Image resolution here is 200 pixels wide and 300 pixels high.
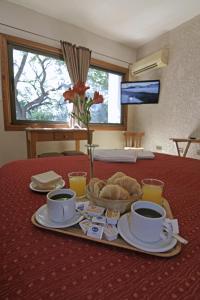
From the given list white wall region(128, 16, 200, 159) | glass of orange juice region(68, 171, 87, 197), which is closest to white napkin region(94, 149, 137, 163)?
glass of orange juice region(68, 171, 87, 197)

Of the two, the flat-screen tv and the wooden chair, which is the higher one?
the flat-screen tv

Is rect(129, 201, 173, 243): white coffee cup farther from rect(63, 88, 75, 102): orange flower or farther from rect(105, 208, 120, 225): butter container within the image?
rect(63, 88, 75, 102): orange flower

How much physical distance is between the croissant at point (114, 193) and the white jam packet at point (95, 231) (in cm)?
10

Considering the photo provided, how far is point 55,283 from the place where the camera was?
325mm

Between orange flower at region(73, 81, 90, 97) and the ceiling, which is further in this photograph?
the ceiling

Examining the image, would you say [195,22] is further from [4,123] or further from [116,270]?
[116,270]

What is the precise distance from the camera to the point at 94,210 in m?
0.53

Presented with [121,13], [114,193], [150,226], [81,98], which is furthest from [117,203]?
[121,13]

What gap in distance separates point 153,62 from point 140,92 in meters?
0.59

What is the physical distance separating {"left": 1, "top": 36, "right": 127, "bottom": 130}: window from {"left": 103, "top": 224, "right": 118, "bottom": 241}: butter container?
2695mm

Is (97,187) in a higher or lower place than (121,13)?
lower

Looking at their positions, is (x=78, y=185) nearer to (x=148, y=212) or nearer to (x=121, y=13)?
(x=148, y=212)

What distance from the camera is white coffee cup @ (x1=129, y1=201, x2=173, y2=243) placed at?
41 cm

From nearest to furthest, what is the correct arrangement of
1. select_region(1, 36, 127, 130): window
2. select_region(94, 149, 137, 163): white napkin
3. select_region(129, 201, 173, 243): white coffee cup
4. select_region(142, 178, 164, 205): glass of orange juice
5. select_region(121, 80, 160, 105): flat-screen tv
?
select_region(129, 201, 173, 243): white coffee cup, select_region(142, 178, 164, 205): glass of orange juice, select_region(94, 149, 137, 163): white napkin, select_region(1, 36, 127, 130): window, select_region(121, 80, 160, 105): flat-screen tv
